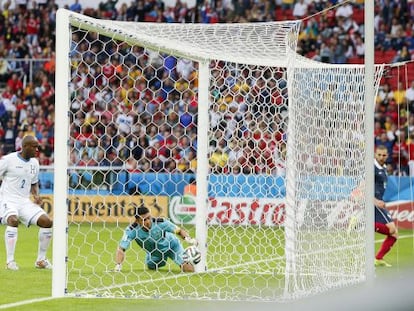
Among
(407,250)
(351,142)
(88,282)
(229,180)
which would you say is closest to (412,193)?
(407,250)

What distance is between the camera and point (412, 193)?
70.9 ft

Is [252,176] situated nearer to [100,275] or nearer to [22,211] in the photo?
[22,211]

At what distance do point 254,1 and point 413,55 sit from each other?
5529 millimetres

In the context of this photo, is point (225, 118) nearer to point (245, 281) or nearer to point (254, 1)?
point (245, 281)

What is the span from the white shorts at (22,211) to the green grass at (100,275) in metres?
0.66

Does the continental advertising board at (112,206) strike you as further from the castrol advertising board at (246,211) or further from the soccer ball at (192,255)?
the soccer ball at (192,255)

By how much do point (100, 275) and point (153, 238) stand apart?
0.81 meters

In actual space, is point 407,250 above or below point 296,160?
below

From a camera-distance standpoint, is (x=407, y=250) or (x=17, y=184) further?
(x=407, y=250)

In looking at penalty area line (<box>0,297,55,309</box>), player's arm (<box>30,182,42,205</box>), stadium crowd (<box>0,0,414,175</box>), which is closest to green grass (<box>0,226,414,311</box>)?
penalty area line (<box>0,297,55,309</box>)

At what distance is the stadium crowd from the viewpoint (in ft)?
70.8

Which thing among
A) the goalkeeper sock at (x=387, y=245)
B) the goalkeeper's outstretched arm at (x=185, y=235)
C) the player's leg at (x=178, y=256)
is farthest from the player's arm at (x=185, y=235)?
the goalkeeper sock at (x=387, y=245)

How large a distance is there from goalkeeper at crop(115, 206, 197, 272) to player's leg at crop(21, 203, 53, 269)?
106 centimetres

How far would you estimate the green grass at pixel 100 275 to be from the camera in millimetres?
8648
